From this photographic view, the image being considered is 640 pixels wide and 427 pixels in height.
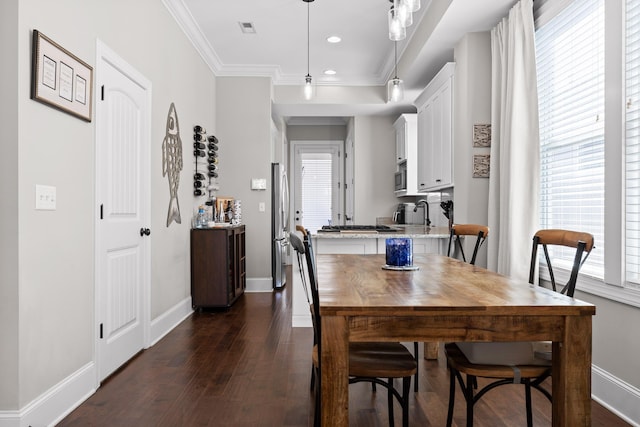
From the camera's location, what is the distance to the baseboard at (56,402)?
195 centimetres

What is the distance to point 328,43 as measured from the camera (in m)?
4.95

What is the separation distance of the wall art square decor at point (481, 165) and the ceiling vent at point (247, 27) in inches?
103

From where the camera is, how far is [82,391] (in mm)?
2438

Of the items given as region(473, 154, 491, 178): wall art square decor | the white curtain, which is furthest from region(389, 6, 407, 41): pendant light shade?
region(473, 154, 491, 178): wall art square decor

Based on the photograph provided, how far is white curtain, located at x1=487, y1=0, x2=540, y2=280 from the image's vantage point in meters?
3.15

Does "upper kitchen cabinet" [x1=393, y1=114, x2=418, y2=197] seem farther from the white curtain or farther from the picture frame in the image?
the picture frame

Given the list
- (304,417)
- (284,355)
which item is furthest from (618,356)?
(284,355)

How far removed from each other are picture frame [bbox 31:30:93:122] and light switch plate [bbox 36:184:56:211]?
0.41 m

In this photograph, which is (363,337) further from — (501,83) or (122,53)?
(501,83)

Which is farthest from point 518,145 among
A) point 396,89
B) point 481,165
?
point 396,89

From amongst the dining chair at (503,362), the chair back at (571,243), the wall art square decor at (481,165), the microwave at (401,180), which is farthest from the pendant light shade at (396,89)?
the microwave at (401,180)

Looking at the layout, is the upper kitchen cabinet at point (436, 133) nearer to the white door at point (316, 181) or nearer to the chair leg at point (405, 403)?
the chair leg at point (405, 403)

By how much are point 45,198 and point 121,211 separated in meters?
0.85

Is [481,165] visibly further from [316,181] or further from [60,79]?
[316,181]
